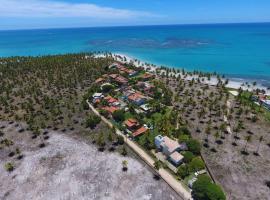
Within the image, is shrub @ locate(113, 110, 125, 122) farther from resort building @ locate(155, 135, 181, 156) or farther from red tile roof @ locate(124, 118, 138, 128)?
resort building @ locate(155, 135, 181, 156)

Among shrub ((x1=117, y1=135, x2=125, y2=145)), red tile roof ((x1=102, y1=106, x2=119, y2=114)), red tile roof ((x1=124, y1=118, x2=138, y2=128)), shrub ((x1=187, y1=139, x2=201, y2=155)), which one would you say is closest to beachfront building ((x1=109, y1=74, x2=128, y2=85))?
red tile roof ((x1=102, y1=106, x2=119, y2=114))

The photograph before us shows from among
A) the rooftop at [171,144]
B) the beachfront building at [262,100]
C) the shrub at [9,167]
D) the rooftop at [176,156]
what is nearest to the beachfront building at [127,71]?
the beachfront building at [262,100]

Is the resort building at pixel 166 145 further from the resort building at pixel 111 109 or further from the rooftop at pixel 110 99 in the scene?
the rooftop at pixel 110 99

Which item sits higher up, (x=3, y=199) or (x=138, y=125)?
(x=138, y=125)

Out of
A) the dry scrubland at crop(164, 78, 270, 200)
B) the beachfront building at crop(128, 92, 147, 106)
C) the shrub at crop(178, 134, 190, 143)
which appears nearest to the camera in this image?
the dry scrubland at crop(164, 78, 270, 200)

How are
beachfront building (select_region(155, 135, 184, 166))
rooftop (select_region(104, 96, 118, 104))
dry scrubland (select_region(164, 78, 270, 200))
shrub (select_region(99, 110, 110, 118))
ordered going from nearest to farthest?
dry scrubland (select_region(164, 78, 270, 200)), beachfront building (select_region(155, 135, 184, 166)), shrub (select_region(99, 110, 110, 118)), rooftop (select_region(104, 96, 118, 104))

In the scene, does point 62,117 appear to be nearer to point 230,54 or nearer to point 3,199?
point 3,199

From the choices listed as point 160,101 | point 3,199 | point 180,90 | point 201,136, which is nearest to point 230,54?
point 180,90

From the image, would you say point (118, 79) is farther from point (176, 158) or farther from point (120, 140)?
point (176, 158)
